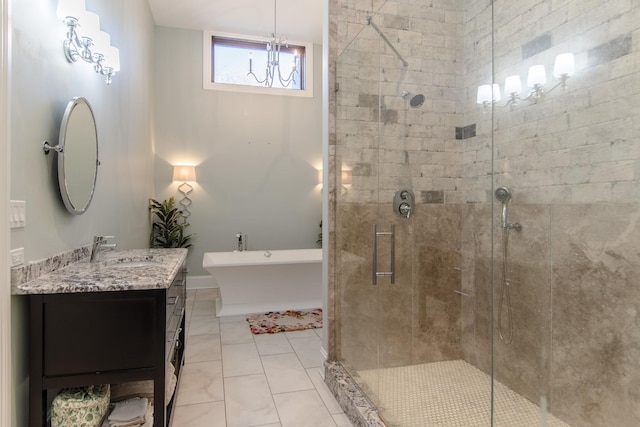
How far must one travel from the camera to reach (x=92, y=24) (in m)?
2.04

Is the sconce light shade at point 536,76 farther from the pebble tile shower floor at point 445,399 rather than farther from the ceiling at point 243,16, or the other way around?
the ceiling at point 243,16

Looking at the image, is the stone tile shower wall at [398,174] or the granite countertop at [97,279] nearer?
the granite countertop at [97,279]

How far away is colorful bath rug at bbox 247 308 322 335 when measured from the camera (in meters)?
3.76

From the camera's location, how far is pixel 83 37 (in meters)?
2.02

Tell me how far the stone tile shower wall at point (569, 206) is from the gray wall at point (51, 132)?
2529mm

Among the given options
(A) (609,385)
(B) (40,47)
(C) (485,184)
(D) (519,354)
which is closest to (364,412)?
(D) (519,354)

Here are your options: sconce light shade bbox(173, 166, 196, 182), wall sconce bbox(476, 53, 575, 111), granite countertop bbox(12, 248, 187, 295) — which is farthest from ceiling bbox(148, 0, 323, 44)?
granite countertop bbox(12, 248, 187, 295)

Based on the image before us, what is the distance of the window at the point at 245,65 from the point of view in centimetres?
550

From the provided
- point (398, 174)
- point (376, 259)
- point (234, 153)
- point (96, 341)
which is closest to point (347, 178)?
point (398, 174)

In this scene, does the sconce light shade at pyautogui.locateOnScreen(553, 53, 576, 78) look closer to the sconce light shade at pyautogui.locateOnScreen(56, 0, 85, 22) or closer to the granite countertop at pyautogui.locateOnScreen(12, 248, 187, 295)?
the granite countertop at pyautogui.locateOnScreen(12, 248, 187, 295)

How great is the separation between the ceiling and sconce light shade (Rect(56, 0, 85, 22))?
321cm

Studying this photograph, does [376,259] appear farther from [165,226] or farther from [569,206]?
[165,226]

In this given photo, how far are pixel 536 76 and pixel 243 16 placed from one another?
4.12 m

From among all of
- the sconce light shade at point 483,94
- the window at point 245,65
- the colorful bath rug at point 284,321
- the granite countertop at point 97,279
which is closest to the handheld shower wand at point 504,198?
the sconce light shade at point 483,94
